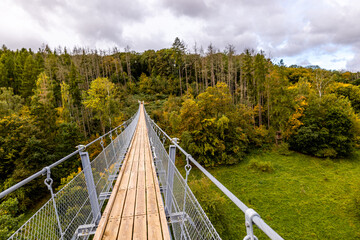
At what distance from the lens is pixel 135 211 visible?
8.51 feet

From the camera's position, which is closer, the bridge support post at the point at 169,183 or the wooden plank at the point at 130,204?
the wooden plank at the point at 130,204

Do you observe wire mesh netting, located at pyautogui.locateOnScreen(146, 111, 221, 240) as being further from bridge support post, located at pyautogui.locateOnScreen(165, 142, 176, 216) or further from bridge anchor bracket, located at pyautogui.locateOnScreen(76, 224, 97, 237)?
bridge anchor bracket, located at pyautogui.locateOnScreen(76, 224, 97, 237)

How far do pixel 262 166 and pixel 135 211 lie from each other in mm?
16233

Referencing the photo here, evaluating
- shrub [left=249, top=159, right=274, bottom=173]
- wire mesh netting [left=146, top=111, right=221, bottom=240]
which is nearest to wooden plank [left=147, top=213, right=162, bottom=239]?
wire mesh netting [left=146, top=111, right=221, bottom=240]

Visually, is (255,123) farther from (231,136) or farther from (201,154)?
(201,154)

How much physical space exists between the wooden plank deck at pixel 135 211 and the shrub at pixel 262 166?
49.2ft

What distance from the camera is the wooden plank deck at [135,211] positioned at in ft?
7.07

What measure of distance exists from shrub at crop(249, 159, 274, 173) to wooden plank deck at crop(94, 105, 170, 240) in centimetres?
1498

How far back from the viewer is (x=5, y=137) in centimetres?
1466

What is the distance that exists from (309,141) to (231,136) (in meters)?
8.22

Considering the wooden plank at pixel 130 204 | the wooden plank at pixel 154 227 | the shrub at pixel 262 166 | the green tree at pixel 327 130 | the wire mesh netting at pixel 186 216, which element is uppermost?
the wire mesh netting at pixel 186 216

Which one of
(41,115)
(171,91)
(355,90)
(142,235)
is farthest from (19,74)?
(355,90)

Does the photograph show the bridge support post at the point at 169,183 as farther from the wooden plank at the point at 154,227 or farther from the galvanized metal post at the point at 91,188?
the galvanized metal post at the point at 91,188

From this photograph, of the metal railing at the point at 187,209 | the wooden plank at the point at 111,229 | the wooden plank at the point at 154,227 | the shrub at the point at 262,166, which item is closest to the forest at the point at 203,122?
the shrub at the point at 262,166
